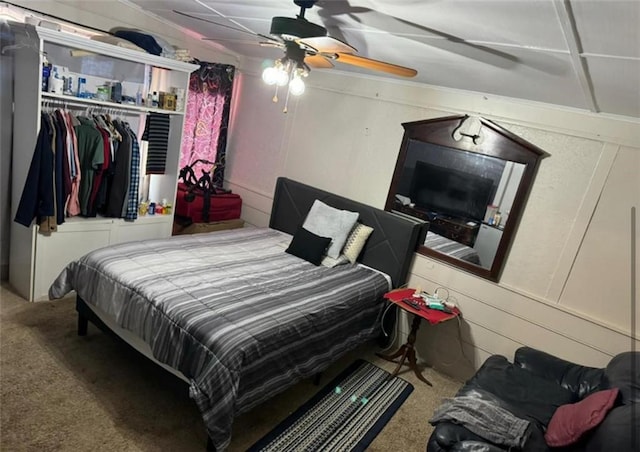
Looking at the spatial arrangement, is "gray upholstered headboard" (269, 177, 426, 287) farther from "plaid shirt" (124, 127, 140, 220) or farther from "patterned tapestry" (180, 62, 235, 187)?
"plaid shirt" (124, 127, 140, 220)

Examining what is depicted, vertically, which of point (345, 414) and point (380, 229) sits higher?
point (380, 229)

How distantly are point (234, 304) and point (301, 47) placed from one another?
1423mm

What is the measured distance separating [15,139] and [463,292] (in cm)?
360

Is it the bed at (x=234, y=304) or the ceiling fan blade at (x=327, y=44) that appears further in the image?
the bed at (x=234, y=304)

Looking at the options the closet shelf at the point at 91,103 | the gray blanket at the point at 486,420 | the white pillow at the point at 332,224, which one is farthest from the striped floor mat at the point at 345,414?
the closet shelf at the point at 91,103

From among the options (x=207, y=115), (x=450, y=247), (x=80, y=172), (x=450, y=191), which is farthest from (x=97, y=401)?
(x=207, y=115)

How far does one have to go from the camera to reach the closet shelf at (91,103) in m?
2.94

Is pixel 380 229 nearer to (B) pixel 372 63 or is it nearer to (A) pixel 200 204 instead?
(B) pixel 372 63

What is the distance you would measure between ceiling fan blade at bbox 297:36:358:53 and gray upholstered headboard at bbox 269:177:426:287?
1700 mm

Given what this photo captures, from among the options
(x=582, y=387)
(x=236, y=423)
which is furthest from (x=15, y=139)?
(x=582, y=387)

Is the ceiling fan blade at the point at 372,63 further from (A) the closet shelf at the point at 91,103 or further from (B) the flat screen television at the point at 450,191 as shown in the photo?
(A) the closet shelf at the point at 91,103

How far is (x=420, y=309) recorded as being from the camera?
2895 mm

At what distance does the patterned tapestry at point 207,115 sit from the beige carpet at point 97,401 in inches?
81.2

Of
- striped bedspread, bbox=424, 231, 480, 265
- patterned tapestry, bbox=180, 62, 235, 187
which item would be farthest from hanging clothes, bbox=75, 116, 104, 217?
striped bedspread, bbox=424, 231, 480, 265
